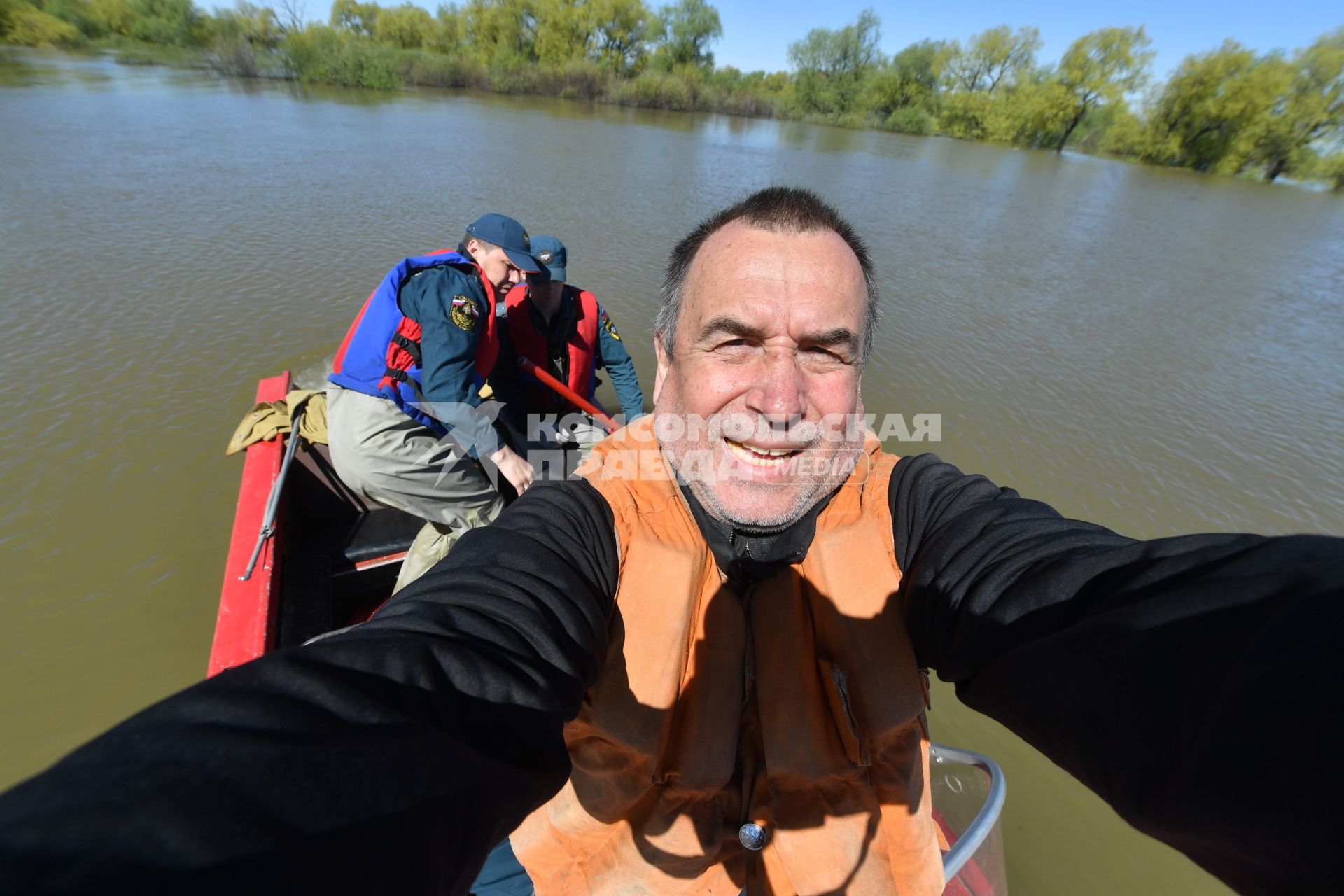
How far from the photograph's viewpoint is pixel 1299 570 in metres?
0.78

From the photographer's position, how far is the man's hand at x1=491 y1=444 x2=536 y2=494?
3.10 meters

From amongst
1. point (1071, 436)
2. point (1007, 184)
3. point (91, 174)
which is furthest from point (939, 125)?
point (91, 174)

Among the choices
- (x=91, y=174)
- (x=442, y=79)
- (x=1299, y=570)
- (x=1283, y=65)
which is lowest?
(x=91, y=174)

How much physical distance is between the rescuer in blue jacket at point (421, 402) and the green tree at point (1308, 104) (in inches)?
1753

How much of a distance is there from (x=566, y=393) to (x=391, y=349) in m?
1.30

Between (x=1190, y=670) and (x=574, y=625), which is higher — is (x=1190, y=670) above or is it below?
above

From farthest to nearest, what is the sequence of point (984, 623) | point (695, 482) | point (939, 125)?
point (939, 125) < point (695, 482) < point (984, 623)

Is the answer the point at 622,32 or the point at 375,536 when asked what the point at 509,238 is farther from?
the point at 622,32

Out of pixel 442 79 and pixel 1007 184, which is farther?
pixel 442 79

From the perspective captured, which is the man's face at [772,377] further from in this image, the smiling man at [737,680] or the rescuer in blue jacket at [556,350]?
the rescuer in blue jacket at [556,350]

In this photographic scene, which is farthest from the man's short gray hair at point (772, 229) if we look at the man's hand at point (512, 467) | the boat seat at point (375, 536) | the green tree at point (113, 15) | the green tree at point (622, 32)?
the green tree at point (113, 15)

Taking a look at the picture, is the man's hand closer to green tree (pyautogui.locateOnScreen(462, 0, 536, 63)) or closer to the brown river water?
the brown river water

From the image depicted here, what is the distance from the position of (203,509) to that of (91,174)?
10.9m

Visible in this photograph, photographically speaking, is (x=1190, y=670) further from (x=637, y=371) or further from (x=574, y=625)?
(x=637, y=371)
